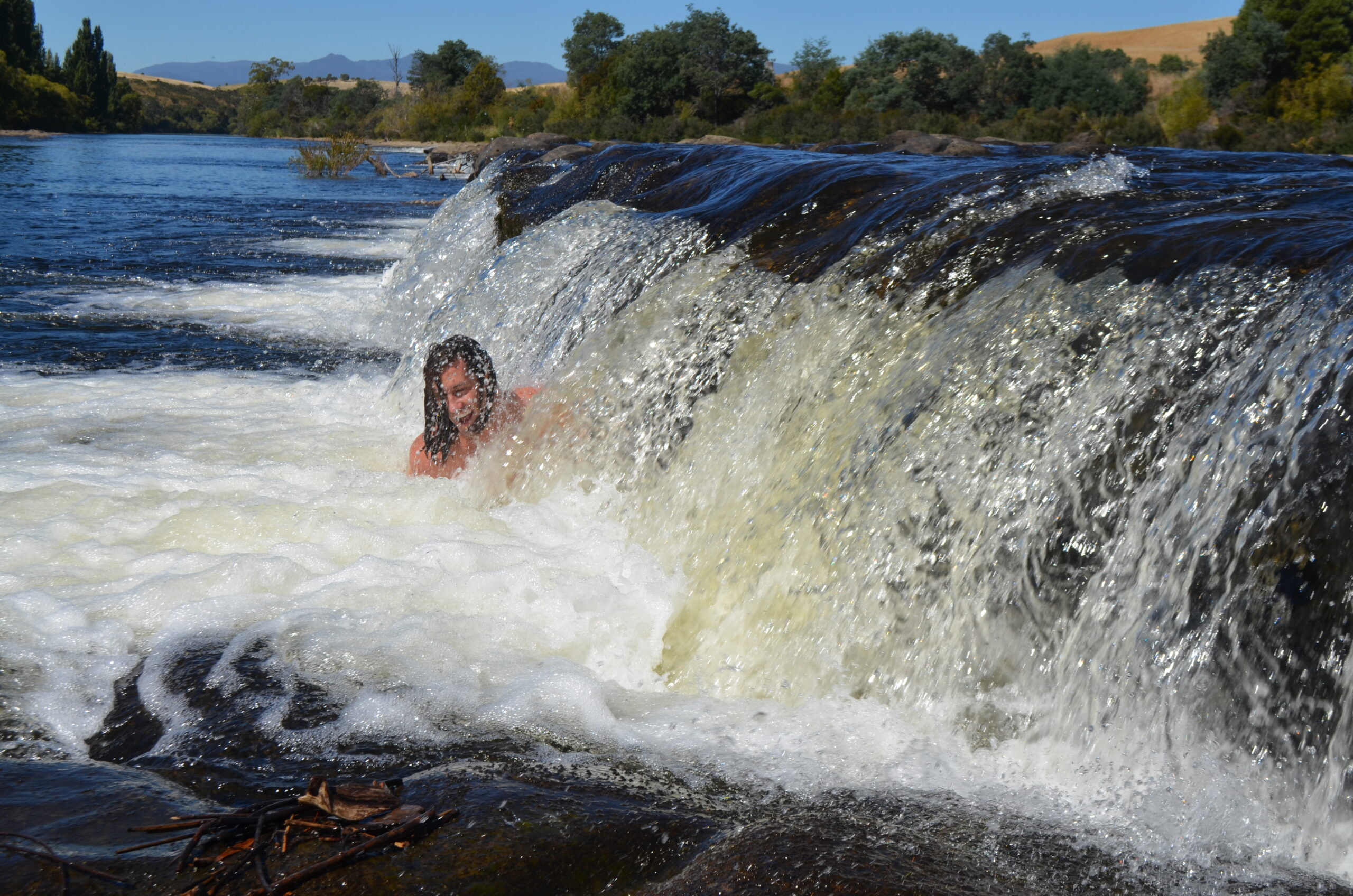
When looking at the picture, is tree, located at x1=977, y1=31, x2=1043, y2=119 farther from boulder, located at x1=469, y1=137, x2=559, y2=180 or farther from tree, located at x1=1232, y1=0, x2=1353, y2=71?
boulder, located at x1=469, y1=137, x2=559, y2=180

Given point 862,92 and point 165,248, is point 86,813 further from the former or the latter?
point 862,92

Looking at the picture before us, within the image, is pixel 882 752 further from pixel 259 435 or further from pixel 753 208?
pixel 259 435

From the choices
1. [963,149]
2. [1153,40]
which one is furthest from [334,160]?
[1153,40]

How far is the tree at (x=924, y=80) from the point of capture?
4059 centimetres

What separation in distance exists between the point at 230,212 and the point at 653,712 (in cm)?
1850

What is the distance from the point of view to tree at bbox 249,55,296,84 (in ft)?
265

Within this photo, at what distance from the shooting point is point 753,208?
5449mm

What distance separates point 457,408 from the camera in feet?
16.0

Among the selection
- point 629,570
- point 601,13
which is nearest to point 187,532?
point 629,570

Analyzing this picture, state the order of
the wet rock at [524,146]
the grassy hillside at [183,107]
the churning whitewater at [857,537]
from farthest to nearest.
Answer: the grassy hillside at [183,107] < the wet rock at [524,146] < the churning whitewater at [857,537]

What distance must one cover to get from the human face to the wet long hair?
0.01 m

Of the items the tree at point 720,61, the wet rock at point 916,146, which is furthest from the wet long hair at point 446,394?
the tree at point 720,61

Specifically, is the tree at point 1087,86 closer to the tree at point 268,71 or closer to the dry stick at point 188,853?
the dry stick at point 188,853

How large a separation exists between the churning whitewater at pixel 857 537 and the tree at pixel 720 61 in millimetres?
47504
